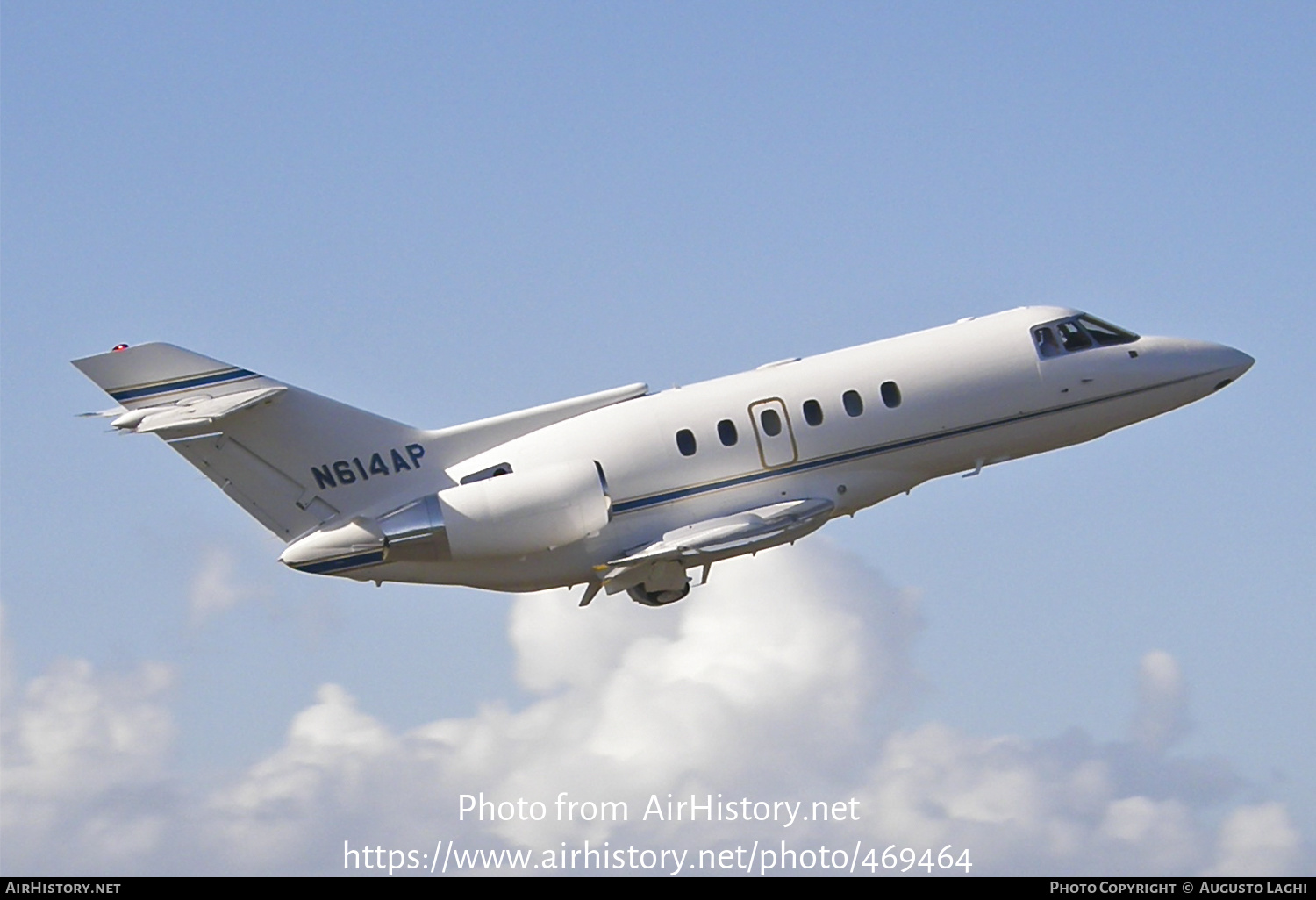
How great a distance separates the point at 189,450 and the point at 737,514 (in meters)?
9.54

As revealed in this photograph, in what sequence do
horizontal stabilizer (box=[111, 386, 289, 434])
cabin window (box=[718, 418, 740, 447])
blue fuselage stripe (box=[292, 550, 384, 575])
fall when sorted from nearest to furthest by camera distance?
horizontal stabilizer (box=[111, 386, 289, 434]), blue fuselage stripe (box=[292, 550, 384, 575]), cabin window (box=[718, 418, 740, 447])

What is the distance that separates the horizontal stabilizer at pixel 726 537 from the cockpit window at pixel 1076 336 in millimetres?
5335

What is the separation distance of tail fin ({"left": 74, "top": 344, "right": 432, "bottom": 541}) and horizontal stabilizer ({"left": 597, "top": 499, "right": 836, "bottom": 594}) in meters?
3.89

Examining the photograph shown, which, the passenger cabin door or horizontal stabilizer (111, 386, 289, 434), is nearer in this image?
horizontal stabilizer (111, 386, 289, 434)

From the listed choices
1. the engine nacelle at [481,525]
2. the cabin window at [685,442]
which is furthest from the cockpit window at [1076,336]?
the engine nacelle at [481,525]

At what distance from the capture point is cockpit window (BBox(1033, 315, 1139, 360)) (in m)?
38.1

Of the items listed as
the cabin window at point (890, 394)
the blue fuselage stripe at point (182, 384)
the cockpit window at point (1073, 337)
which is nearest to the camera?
the blue fuselage stripe at point (182, 384)

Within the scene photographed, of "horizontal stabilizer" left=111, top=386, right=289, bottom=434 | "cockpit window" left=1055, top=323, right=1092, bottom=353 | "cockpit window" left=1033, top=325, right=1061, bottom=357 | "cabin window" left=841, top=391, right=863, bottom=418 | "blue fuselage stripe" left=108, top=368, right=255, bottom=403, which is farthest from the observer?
"cockpit window" left=1055, top=323, right=1092, bottom=353

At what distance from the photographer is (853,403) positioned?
120 feet

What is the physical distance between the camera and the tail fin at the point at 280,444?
35750mm

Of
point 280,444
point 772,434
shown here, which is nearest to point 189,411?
point 280,444

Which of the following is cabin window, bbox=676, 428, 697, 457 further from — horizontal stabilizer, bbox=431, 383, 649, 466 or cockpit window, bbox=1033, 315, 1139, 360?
cockpit window, bbox=1033, 315, 1139, 360

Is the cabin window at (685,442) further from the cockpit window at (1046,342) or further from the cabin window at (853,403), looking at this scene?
the cockpit window at (1046,342)

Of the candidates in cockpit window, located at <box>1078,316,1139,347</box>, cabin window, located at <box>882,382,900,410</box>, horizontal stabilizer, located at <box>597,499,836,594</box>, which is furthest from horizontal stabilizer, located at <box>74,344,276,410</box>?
cockpit window, located at <box>1078,316,1139,347</box>
